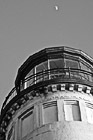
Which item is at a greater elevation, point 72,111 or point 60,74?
point 60,74

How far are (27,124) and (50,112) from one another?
66.1 inches

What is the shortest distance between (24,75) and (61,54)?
128 inches

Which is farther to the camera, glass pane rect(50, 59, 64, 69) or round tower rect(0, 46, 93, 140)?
glass pane rect(50, 59, 64, 69)

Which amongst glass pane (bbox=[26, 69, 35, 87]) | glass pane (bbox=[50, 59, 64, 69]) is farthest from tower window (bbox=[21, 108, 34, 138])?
glass pane (bbox=[50, 59, 64, 69])

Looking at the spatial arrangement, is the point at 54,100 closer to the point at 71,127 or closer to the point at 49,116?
the point at 49,116

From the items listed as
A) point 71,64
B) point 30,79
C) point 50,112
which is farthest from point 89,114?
point 30,79

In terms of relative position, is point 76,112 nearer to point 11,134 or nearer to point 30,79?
point 11,134

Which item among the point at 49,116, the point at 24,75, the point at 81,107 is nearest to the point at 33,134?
the point at 49,116

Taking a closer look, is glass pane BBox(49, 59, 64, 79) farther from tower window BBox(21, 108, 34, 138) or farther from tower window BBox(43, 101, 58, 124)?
tower window BBox(21, 108, 34, 138)

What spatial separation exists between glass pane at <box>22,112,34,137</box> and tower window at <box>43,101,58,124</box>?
0.93 meters

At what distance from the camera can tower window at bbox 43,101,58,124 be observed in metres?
24.8

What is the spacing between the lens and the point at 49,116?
25.2 meters

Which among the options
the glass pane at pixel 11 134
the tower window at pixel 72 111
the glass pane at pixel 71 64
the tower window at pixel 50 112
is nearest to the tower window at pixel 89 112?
the tower window at pixel 72 111

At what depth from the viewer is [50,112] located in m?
25.4
